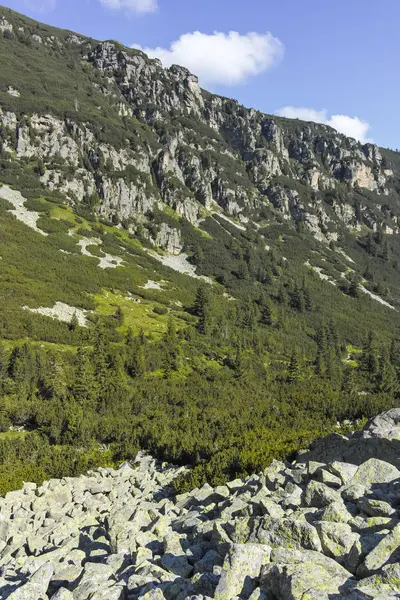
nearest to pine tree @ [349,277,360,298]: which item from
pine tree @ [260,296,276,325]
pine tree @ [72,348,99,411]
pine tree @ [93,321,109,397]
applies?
pine tree @ [260,296,276,325]

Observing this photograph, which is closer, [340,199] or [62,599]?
[62,599]

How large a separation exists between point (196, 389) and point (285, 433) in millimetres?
16253

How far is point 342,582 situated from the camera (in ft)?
16.8

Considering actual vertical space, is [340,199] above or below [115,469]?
above

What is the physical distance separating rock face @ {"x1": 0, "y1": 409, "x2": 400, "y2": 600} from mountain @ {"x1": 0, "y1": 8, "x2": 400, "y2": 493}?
4.52 meters

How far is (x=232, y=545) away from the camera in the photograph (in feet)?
19.6

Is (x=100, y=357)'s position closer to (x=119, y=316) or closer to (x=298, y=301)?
(x=119, y=316)

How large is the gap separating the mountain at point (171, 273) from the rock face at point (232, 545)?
452 centimetres

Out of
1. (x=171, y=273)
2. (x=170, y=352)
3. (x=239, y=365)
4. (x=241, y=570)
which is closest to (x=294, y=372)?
(x=239, y=365)

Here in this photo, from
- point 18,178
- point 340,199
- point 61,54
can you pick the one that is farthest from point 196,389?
point 61,54

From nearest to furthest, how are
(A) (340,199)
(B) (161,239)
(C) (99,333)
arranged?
(C) (99,333) < (B) (161,239) < (A) (340,199)

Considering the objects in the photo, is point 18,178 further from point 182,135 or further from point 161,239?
point 182,135

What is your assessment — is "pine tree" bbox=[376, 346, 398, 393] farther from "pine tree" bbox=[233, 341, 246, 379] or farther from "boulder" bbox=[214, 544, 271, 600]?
"boulder" bbox=[214, 544, 271, 600]

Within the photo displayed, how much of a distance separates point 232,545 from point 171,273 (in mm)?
76899
